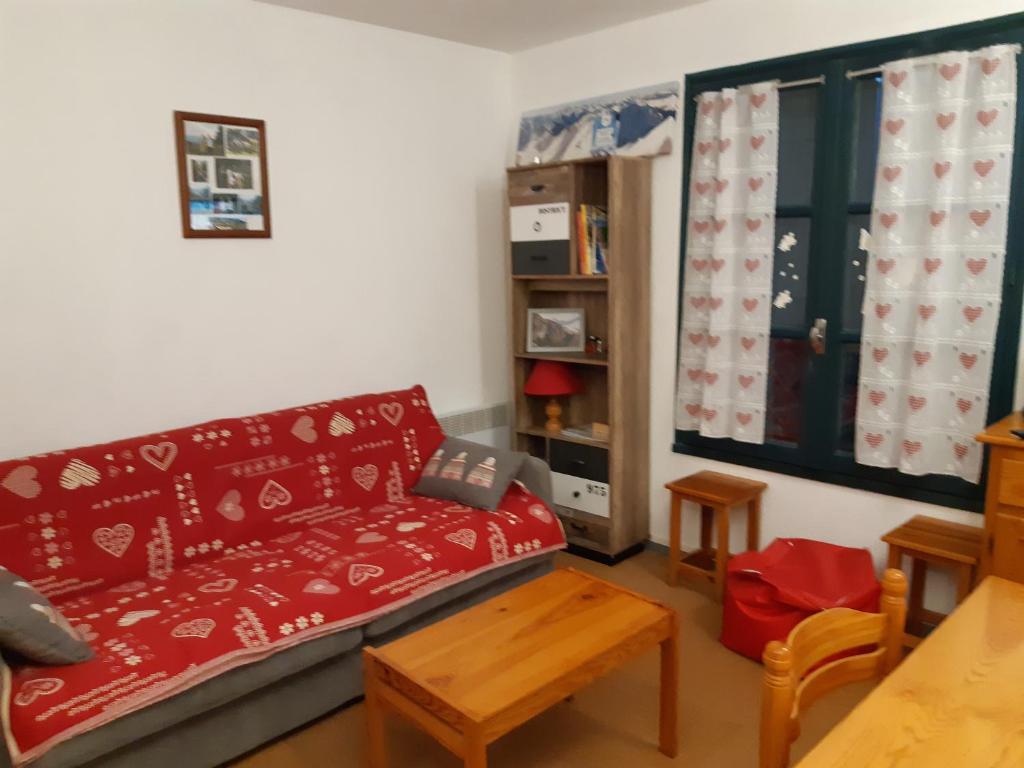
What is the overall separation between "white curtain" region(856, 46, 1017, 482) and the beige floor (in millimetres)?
951

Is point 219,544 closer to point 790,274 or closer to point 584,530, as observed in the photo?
point 584,530

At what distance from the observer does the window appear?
282cm

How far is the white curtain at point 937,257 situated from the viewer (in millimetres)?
2584

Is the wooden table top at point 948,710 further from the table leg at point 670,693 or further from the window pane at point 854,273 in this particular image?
the window pane at point 854,273

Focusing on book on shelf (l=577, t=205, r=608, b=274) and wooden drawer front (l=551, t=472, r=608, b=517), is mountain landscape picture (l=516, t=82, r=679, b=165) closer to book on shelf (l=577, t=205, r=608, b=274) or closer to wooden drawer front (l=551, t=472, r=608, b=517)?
book on shelf (l=577, t=205, r=608, b=274)

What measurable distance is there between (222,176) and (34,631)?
1.81 meters

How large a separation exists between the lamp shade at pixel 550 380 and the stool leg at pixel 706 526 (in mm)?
854

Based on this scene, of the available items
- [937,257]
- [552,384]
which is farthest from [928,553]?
[552,384]

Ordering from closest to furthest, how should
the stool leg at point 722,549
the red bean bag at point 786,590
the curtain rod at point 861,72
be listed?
the red bean bag at point 786,590
the curtain rod at point 861,72
the stool leg at point 722,549

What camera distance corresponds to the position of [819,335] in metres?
3.08

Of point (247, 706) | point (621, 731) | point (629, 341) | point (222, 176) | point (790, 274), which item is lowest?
point (621, 731)

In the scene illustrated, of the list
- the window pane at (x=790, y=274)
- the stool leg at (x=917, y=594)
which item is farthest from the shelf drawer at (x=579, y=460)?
the stool leg at (x=917, y=594)

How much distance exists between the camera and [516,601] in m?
2.32

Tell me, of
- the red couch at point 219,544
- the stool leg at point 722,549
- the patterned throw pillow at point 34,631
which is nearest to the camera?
the patterned throw pillow at point 34,631
